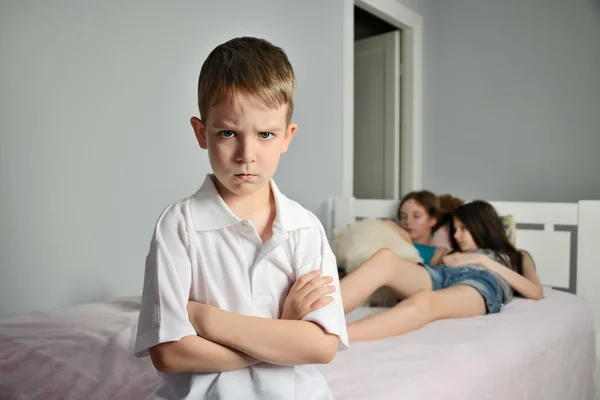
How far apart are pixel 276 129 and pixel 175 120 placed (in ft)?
4.00

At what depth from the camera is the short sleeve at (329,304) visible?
2.28 ft

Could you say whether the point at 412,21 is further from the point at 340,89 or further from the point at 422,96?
the point at 340,89

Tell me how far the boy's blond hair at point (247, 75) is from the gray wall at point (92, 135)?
96cm

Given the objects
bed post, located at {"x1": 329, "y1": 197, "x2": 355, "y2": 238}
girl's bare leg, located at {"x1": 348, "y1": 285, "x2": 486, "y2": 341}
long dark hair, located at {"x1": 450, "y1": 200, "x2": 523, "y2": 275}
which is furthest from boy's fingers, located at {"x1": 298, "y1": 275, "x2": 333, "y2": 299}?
bed post, located at {"x1": 329, "y1": 197, "x2": 355, "y2": 238}

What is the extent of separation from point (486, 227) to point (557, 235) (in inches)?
13.1

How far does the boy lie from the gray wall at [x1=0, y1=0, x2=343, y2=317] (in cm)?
93

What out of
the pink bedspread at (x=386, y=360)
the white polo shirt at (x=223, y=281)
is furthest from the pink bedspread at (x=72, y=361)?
the white polo shirt at (x=223, y=281)

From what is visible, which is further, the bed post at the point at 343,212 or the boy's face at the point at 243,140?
the bed post at the point at 343,212

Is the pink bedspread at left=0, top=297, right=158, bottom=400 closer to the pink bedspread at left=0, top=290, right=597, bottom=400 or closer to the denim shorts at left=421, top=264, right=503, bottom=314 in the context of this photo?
the pink bedspread at left=0, top=290, right=597, bottom=400

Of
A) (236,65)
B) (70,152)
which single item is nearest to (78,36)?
(70,152)

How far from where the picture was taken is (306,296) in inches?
27.5

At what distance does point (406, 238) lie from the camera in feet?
7.01

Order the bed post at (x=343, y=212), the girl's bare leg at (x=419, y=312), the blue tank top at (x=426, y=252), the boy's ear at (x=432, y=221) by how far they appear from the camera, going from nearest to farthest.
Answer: the girl's bare leg at (x=419, y=312) → the blue tank top at (x=426, y=252) → the boy's ear at (x=432, y=221) → the bed post at (x=343, y=212)

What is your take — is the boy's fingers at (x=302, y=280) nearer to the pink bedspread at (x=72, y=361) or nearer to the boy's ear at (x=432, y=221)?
the pink bedspread at (x=72, y=361)
